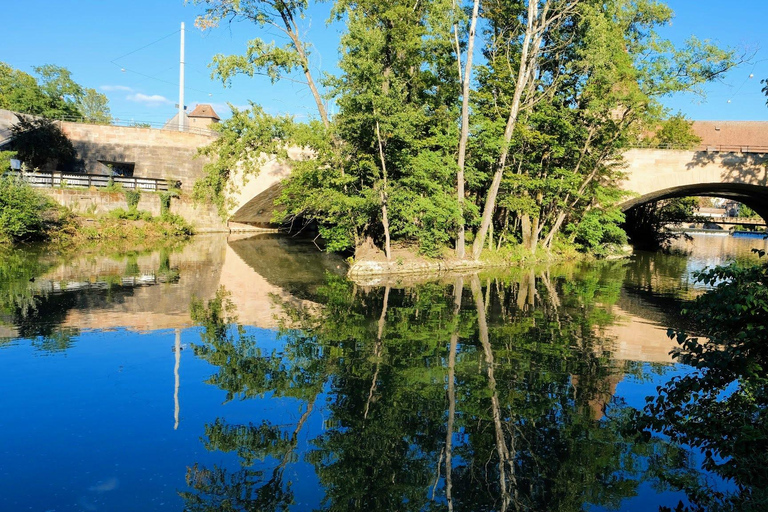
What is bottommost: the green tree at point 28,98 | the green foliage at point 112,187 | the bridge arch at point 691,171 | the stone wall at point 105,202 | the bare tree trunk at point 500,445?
the bare tree trunk at point 500,445

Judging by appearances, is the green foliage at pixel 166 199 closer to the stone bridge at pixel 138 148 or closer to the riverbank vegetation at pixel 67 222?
the riverbank vegetation at pixel 67 222

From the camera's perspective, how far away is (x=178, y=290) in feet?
55.6

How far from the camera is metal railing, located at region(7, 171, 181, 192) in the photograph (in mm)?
31719

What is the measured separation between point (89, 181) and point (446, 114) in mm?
20272

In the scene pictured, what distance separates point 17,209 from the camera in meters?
Result: 26.8

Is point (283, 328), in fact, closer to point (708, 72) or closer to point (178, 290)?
point (178, 290)

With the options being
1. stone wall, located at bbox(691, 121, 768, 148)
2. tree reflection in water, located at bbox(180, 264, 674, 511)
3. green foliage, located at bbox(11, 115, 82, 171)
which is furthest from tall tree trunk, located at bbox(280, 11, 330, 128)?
stone wall, located at bbox(691, 121, 768, 148)

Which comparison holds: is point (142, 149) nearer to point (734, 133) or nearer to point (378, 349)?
point (378, 349)

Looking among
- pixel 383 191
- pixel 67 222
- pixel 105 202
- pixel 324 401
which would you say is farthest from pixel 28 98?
pixel 324 401

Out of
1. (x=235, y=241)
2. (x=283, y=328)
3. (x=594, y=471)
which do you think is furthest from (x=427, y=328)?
(x=235, y=241)

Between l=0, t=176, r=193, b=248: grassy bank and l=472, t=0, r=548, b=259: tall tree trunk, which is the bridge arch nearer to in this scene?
l=472, t=0, r=548, b=259: tall tree trunk

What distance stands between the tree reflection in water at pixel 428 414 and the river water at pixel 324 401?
0.03m

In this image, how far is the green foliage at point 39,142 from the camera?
121ft

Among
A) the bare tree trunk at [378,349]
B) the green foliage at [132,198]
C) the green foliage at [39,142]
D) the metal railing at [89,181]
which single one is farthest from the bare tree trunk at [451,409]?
the green foliage at [39,142]
